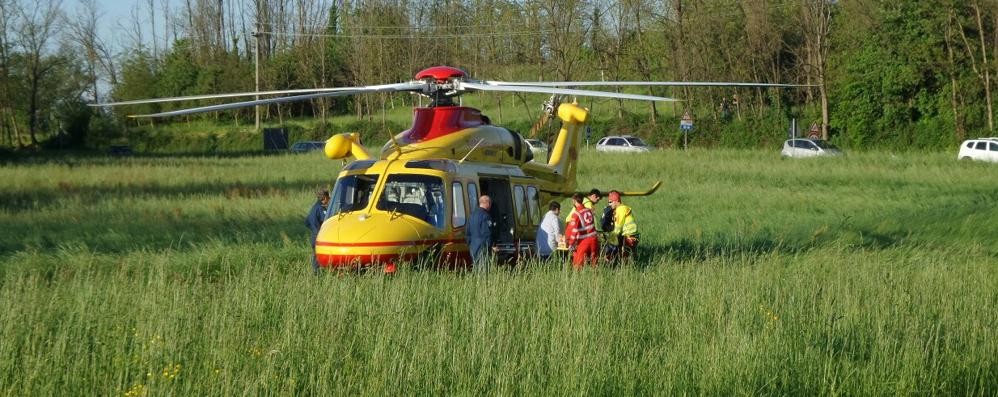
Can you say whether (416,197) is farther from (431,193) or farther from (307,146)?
(307,146)

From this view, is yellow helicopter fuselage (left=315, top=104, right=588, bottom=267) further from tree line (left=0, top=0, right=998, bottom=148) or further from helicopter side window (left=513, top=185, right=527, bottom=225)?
tree line (left=0, top=0, right=998, bottom=148)

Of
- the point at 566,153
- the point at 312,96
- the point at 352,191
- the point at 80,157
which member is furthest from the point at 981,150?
the point at 80,157

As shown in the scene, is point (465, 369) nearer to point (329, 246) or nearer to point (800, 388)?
point (800, 388)

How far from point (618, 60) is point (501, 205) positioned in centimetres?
5200

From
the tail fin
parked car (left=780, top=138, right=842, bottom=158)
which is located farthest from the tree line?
the tail fin

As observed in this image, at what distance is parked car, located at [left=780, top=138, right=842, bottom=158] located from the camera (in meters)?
49.5

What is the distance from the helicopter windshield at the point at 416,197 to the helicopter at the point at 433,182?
13mm

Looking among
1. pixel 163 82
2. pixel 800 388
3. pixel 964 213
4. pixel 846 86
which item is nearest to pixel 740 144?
pixel 846 86

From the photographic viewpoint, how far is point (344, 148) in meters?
16.2

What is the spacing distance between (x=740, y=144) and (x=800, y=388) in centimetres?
5417

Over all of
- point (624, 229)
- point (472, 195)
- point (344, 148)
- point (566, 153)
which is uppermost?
point (344, 148)

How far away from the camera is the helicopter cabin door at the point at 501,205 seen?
16.0 m

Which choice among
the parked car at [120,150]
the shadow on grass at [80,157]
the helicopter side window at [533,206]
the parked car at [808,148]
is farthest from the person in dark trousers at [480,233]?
the parked car at [120,150]

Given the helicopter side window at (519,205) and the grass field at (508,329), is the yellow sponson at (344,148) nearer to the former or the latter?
the grass field at (508,329)
